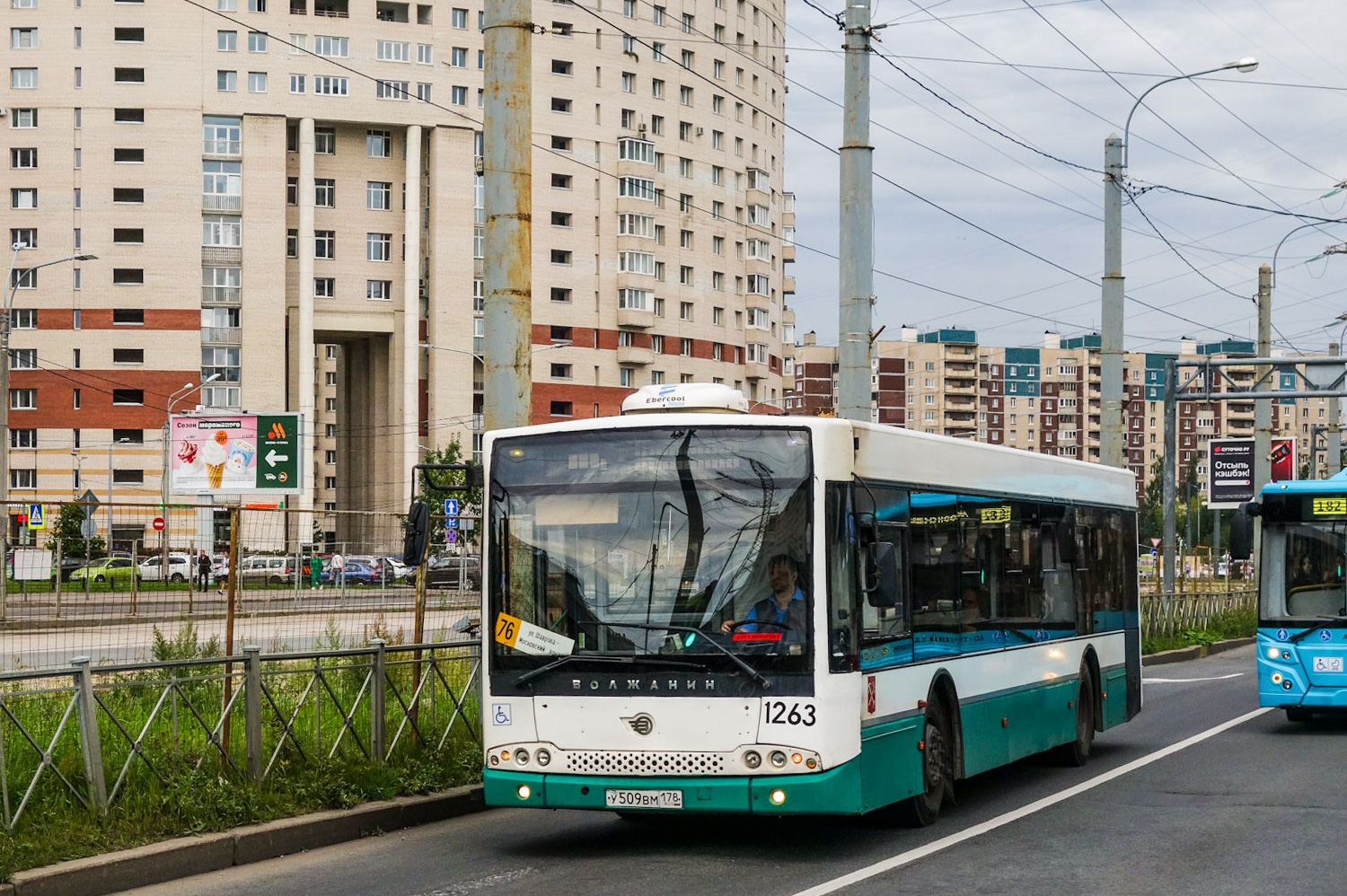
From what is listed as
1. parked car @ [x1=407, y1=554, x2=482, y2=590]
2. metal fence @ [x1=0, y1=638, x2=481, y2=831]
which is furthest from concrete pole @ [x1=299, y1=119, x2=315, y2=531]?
metal fence @ [x1=0, y1=638, x2=481, y2=831]

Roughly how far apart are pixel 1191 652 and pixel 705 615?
2486 cm

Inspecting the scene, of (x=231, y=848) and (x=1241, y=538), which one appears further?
(x=1241, y=538)

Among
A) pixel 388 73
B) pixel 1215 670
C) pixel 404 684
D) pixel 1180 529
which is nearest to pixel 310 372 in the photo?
pixel 388 73

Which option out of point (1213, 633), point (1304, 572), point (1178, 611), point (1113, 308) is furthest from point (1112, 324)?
point (1304, 572)

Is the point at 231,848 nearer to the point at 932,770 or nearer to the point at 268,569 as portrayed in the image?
the point at 268,569

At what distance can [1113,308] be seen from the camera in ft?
92.9

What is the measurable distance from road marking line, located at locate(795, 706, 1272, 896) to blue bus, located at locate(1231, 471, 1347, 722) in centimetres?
108

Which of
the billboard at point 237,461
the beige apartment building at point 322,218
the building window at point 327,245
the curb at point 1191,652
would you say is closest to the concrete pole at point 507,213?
the billboard at point 237,461

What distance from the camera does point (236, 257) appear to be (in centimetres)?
8450

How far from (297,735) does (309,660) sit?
1.65 feet

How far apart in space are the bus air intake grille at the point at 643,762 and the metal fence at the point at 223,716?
230 centimetres

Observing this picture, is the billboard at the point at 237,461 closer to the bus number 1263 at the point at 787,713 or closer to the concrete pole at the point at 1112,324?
the bus number 1263 at the point at 787,713

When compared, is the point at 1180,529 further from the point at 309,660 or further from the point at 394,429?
the point at 309,660

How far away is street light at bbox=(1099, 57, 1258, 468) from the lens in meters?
28.0
